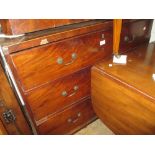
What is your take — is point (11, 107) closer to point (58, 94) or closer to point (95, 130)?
point (58, 94)

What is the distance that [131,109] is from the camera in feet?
2.74

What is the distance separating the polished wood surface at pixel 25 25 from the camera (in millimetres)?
688

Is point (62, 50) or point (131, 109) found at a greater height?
point (62, 50)

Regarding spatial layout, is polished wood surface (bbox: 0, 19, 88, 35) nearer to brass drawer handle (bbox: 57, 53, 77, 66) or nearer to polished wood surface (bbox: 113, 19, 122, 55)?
brass drawer handle (bbox: 57, 53, 77, 66)

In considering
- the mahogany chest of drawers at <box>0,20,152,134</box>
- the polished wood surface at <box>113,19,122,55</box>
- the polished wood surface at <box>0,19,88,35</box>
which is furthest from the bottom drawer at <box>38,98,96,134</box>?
the polished wood surface at <box>0,19,88,35</box>

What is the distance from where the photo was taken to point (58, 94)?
0.97 metres

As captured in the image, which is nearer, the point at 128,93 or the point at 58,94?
the point at 128,93

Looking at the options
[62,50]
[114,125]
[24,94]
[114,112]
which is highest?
[62,50]

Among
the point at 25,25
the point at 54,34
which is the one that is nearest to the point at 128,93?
the point at 54,34

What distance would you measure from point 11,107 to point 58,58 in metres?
0.41

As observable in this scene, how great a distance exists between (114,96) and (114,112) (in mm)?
126
